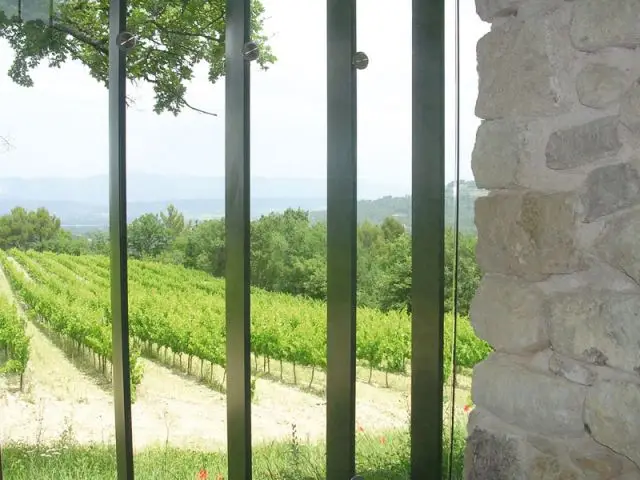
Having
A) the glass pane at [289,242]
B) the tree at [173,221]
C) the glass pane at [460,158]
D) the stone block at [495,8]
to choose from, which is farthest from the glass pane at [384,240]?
the stone block at [495,8]

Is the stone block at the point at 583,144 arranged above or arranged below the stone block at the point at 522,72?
below

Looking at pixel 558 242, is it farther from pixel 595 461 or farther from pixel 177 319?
pixel 177 319

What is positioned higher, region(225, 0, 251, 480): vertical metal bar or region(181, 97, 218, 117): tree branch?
region(181, 97, 218, 117): tree branch

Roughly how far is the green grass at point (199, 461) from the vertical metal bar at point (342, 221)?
624mm

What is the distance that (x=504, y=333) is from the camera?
4.31ft

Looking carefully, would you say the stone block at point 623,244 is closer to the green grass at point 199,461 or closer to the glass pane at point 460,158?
the glass pane at point 460,158

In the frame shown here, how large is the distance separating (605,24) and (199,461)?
85.0 inches

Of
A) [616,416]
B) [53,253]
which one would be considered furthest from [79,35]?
[616,416]

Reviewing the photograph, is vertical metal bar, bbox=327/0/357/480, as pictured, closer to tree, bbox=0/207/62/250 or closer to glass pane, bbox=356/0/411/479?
tree, bbox=0/207/62/250

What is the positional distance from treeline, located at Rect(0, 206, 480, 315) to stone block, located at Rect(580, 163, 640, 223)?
107cm

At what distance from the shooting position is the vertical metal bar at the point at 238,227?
54.8 inches

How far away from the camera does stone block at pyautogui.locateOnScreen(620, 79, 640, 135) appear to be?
109 cm

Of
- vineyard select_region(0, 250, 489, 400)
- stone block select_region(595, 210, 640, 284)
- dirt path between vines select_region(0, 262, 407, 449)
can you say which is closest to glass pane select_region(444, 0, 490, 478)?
stone block select_region(595, 210, 640, 284)

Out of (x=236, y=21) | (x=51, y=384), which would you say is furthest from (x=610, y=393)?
(x=51, y=384)
